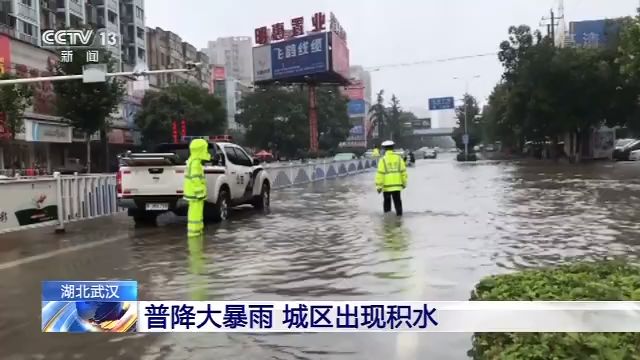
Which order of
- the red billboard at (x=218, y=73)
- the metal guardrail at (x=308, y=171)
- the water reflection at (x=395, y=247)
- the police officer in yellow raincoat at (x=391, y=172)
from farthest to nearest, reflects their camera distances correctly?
1. the red billboard at (x=218, y=73)
2. the metal guardrail at (x=308, y=171)
3. the police officer in yellow raincoat at (x=391, y=172)
4. the water reflection at (x=395, y=247)

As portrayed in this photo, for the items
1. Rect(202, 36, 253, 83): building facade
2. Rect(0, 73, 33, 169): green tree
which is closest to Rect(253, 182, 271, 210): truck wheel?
Rect(0, 73, 33, 169): green tree

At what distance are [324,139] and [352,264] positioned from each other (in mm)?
71056

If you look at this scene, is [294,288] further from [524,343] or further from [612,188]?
[612,188]

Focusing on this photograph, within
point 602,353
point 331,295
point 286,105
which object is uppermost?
point 286,105

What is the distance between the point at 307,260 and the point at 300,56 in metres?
46.6

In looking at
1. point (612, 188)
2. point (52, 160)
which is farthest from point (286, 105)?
point (612, 188)

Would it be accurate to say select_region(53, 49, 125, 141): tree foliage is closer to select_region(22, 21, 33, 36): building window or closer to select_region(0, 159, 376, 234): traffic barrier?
select_region(22, 21, 33, 36): building window

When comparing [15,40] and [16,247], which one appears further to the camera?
[15,40]

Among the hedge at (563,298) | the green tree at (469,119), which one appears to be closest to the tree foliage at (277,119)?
the green tree at (469,119)

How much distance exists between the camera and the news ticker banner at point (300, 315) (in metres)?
2.78

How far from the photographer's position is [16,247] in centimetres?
1126

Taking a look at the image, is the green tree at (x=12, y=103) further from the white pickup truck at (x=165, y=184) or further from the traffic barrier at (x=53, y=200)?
the white pickup truck at (x=165, y=184)

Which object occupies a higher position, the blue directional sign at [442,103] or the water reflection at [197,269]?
the blue directional sign at [442,103]

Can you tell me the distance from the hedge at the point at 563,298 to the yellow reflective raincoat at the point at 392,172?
9.28 m
